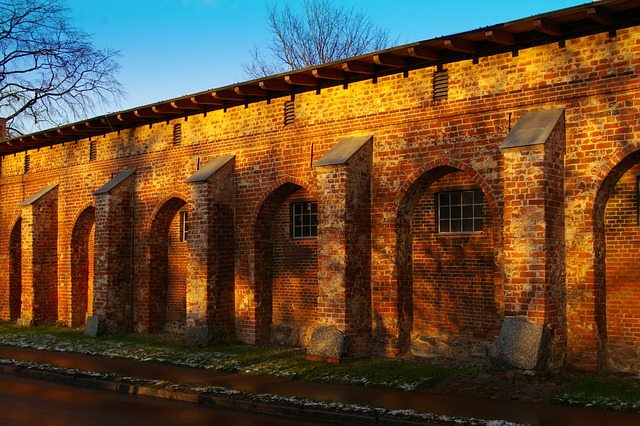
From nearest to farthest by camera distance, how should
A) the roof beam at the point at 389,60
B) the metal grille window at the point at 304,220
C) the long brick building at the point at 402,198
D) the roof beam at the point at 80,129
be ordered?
the long brick building at the point at 402,198, the roof beam at the point at 389,60, the metal grille window at the point at 304,220, the roof beam at the point at 80,129

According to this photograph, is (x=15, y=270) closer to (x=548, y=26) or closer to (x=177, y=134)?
(x=177, y=134)

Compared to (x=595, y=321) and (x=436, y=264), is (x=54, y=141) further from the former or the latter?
(x=595, y=321)

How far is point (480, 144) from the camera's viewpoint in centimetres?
1241

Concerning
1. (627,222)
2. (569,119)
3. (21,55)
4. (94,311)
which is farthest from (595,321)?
(21,55)

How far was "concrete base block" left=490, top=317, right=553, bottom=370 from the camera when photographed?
10492 mm

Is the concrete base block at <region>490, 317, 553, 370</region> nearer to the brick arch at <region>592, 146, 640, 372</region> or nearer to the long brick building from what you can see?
the long brick building

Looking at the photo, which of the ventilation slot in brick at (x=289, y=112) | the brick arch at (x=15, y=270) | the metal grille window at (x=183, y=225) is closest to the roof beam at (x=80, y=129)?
the metal grille window at (x=183, y=225)

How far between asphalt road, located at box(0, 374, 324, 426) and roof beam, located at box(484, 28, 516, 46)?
6854mm

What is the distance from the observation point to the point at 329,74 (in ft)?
45.9

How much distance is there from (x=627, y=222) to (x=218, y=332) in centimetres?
896

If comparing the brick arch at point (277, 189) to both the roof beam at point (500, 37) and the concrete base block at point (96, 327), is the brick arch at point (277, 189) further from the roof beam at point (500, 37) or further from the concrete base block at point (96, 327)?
the concrete base block at point (96, 327)

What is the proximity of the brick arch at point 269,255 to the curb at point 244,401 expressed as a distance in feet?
14.8

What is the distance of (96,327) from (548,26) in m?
13.5

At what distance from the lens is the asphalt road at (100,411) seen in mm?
9016
